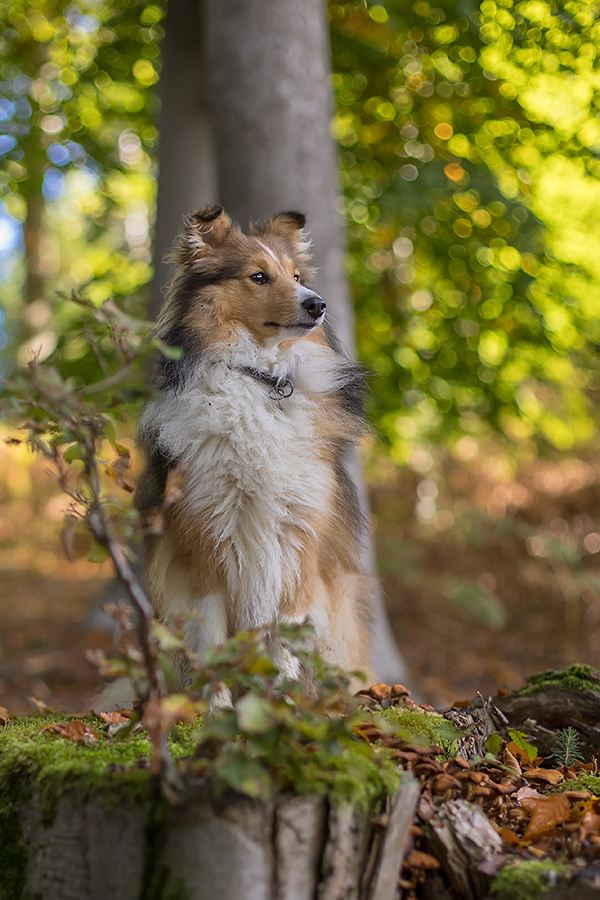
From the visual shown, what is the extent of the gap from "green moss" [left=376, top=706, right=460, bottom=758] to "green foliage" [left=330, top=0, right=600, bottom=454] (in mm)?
4415

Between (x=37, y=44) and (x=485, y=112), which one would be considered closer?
(x=485, y=112)

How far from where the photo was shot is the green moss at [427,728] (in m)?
2.57

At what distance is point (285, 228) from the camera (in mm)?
3893

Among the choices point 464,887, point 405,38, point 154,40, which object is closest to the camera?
point 464,887

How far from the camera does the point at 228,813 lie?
1.76m

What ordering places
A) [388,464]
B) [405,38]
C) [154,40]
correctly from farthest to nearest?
[388,464], [154,40], [405,38]

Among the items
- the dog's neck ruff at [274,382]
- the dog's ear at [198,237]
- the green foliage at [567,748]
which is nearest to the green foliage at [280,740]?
the green foliage at [567,748]

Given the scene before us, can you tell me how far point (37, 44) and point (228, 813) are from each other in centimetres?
957

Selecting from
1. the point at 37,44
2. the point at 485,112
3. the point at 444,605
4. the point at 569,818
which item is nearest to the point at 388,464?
the point at 444,605

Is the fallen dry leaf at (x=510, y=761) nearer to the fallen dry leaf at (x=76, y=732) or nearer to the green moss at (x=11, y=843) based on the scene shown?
the fallen dry leaf at (x=76, y=732)

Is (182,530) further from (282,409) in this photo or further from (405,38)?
(405,38)

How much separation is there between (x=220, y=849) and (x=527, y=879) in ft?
2.51

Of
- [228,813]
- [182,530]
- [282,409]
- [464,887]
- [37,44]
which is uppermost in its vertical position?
[37,44]

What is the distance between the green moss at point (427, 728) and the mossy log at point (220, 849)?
55cm
